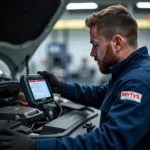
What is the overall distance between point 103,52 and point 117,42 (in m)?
0.08

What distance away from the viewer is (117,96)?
1.26 m

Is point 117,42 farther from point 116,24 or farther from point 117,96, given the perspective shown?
point 117,96

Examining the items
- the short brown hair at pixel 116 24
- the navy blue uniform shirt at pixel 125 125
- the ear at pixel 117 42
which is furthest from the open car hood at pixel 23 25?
the navy blue uniform shirt at pixel 125 125

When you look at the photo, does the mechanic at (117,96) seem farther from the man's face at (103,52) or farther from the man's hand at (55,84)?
the man's hand at (55,84)

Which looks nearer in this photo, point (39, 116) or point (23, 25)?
point (39, 116)

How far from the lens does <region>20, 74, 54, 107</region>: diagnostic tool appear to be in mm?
1599

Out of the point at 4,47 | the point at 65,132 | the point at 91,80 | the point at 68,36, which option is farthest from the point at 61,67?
the point at 65,132

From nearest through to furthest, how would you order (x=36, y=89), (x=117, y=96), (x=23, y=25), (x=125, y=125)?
(x=125, y=125), (x=117, y=96), (x=36, y=89), (x=23, y=25)

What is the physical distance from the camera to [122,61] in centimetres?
138

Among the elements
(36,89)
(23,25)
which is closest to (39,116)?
(36,89)

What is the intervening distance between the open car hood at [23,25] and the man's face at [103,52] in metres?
0.68

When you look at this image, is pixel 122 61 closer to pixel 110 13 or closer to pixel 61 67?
pixel 110 13

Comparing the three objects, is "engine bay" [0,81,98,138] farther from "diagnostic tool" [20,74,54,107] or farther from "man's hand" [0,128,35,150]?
"man's hand" [0,128,35,150]

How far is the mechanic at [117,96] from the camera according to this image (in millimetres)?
1145
